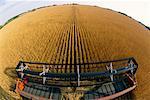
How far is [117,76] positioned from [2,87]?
35.3 feet

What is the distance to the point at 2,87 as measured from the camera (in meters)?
29.5

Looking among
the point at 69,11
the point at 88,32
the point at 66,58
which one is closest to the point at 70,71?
the point at 66,58

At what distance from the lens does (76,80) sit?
88.9 feet

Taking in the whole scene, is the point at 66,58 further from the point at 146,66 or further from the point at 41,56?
the point at 146,66

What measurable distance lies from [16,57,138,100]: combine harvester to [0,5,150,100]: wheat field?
855mm

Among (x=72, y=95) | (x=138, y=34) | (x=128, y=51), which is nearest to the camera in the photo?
(x=72, y=95)

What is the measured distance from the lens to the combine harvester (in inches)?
1064

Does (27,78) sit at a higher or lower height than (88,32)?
lower

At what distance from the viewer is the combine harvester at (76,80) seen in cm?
2702

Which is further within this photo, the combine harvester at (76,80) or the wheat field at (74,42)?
the wheat field at (74,42)

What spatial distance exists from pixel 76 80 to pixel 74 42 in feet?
14.3

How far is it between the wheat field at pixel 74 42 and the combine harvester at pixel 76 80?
0.86 m

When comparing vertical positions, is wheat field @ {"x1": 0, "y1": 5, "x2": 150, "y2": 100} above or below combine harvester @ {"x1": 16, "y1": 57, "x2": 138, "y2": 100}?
above

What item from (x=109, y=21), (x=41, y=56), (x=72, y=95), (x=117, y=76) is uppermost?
(x=109, y=21)
